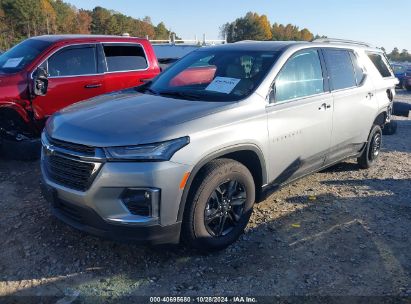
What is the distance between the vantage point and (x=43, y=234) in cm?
382

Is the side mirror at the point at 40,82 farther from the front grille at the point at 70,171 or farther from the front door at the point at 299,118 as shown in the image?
the front door at the point at 299,118

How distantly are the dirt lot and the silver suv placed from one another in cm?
32

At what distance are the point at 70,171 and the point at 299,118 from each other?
231 cm

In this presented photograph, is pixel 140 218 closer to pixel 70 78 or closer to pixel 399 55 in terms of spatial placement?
pixel 70 78

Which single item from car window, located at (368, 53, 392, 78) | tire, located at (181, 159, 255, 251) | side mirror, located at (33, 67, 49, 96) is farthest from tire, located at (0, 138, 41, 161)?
car window, located at (368, 53, 392, 78)

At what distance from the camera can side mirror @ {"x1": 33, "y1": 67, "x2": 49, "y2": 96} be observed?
18.2 ft

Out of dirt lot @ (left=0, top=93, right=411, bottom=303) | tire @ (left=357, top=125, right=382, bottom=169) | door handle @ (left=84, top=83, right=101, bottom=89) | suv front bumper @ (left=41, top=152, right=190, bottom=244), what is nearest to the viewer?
suv front bumper @ (left=41, top=152, right=190, bottom=244)

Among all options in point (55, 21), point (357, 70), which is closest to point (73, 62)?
point (357, 70)

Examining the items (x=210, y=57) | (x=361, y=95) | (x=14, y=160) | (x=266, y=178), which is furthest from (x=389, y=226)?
(x=14, y=160)

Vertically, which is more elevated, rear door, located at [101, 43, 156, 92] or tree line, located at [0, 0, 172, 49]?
tree line, located at [0, 0, 172, 49]

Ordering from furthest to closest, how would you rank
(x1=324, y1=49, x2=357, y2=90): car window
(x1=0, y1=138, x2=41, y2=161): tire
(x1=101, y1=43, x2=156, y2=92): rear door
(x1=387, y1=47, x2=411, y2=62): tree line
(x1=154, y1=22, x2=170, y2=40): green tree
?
(x1=154, y1=22, x2=170, y2=40): green tree, (x1=387, y1=47, x2=411, y2=62): tree line, (x1=101, y1=43, x2=156, y2=92): rear door, (x1=0, y1=138, x2=41, y2=161): tire, (x1=324, y1=49, x2=357, y2=90): car window

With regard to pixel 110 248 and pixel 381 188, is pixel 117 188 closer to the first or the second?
pixel 110 248

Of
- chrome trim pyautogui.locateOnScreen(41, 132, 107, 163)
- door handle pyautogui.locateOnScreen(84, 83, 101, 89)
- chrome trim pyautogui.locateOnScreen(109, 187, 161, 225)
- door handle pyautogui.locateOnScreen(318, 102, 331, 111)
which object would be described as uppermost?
door handle pyautogui.locateOnScreen(84, 83, 101, 89)

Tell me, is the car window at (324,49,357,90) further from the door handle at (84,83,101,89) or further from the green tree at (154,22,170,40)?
the green tree at (154,22,170,40)
